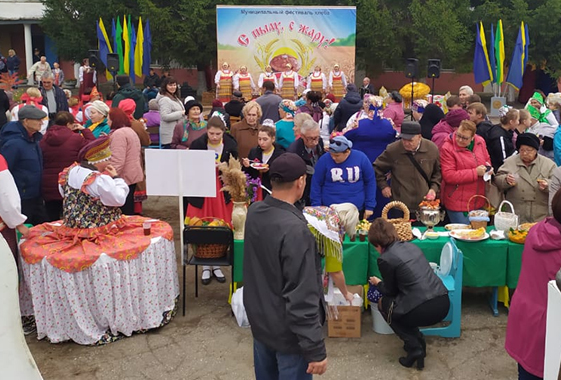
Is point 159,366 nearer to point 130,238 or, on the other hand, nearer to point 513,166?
point 130,238

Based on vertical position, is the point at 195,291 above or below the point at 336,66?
below

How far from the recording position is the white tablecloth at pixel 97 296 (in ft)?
16.9

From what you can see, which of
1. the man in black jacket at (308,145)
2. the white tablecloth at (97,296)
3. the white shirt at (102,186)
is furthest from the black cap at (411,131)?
the white shirt at (102,186)

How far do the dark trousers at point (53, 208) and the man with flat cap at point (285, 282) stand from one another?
4209 millimetres

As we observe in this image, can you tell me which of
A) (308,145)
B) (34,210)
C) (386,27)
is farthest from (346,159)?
(386,27)

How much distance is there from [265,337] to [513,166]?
13.2 ft

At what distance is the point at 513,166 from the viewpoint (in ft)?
20.6

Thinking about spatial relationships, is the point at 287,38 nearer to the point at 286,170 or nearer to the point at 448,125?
the point at 448,125

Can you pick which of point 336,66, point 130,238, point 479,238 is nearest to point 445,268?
point 479,238

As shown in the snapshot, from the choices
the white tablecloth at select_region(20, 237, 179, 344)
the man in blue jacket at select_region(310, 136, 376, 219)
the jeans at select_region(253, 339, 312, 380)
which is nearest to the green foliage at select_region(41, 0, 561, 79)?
the man in blue jacket at select_region(310, 136, 376, 219)

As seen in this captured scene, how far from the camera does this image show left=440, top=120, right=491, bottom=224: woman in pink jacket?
646 centimetres

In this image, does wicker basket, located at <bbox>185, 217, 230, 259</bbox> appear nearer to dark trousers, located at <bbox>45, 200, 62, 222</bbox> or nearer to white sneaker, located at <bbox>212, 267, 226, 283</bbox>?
white sneaker, located at <bbox>212, 267, 226, 283</bbox>

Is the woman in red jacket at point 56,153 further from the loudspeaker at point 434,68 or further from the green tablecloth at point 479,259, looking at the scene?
the loudspeaker at point 434,68

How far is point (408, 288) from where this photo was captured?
4.81 metres
